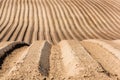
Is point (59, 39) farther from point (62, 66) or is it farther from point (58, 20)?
point (62, 66)

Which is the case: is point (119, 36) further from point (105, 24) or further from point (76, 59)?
point (76, 59)

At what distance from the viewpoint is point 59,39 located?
440 inches

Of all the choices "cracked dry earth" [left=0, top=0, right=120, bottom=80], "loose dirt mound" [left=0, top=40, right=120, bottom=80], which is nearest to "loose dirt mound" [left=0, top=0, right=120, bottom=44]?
"cracked dry earth" [left=0, top=0, right=120, bottom=80]

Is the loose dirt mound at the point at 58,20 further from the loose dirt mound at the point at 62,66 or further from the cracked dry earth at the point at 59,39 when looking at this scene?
the loose dirt mound at the point at 62,66

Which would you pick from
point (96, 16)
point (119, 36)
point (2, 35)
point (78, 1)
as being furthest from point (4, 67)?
point (78, 1)

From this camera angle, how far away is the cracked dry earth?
14.5ft

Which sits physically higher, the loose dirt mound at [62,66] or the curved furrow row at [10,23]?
the loose dirt mound at [62,66]

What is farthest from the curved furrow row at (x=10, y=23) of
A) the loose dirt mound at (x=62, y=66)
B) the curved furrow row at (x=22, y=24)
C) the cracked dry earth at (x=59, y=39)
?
the loose dirt mound at (x=62, y=66)

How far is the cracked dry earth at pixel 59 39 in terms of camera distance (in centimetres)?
442

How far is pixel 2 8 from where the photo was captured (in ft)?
50.9

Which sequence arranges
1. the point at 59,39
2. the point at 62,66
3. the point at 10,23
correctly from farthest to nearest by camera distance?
the point at 10,23 → the point at 59,39 → the point at 62,66

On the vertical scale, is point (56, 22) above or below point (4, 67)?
below

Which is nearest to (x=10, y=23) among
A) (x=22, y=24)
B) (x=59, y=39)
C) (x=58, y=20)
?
(x=22, y=24)

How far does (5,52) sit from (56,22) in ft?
25.5
